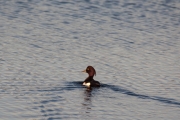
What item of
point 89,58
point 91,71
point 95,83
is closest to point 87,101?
point 95,83

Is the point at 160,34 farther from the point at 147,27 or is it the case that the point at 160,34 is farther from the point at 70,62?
the point at 70,62

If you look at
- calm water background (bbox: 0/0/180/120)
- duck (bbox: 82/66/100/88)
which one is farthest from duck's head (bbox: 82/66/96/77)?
calm water background (bbox: 0/0/180/120)

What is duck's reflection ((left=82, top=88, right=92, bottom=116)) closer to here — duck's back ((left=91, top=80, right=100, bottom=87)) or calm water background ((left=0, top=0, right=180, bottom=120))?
calm water background ((left=0, top=0, right=180, bottom=120))

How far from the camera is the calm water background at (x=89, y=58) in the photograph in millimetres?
17922

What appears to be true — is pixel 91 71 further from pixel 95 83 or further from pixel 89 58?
pixel 89 58

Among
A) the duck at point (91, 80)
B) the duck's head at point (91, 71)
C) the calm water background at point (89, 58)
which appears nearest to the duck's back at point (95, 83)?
the duck at point (91, 80)

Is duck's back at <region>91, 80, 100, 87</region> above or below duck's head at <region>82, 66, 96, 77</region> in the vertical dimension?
below

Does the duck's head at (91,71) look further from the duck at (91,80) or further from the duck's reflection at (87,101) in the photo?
the duck's reflection at (87,101)

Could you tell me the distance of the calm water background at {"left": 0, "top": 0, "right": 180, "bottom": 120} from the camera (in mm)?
17922

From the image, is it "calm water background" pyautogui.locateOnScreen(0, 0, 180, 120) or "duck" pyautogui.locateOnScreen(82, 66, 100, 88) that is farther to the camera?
"duck" pyautogui.locateOnScreen(82, 66, 100, 88)

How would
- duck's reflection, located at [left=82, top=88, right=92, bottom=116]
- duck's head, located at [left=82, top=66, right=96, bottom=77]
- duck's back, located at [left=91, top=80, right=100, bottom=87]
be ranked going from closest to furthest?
duck's reflection, located at [left=82, top=88, right=92, bottom=116]
duck's back, located at [left=91, top=80, right=100, bottom=87]
duck's head, located at [left=82, top=66, right=96, bottom=77]

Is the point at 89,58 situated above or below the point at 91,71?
below

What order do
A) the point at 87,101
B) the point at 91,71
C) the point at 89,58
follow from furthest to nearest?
the point at 89,58 < the point at 91,71 < the point at 87,101

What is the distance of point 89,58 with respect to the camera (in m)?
24.2
